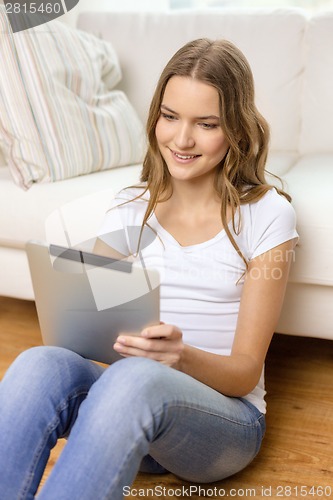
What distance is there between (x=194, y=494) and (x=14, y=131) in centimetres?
108

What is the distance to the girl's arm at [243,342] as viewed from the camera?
3.51ft

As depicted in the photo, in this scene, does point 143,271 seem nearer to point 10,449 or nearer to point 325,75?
point 10,449

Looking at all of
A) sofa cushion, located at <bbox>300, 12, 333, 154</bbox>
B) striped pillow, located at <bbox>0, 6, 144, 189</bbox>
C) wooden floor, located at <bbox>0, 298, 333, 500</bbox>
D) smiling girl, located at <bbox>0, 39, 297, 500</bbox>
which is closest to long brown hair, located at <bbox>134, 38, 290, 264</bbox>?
smiling girl, located at <bbox>0, 39, 297, 500</bbox>

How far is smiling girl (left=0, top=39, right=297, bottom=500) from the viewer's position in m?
1.00

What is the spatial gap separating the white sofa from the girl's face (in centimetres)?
39

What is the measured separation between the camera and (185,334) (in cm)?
133

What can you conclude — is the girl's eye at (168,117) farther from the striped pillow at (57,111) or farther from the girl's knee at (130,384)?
the striped pillow at (57,111)

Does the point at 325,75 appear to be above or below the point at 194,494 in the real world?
above

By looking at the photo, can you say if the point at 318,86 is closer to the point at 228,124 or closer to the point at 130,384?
the point at 228,124

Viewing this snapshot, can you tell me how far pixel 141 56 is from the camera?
2.37 meters

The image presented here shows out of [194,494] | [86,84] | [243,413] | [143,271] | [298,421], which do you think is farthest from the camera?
[86,84]

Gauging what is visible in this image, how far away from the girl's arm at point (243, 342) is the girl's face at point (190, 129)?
20 cm

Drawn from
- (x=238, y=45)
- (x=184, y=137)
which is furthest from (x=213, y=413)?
(x=238, y=45)

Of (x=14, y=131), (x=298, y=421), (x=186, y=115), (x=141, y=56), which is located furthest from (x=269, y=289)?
(x=141, y=56)
